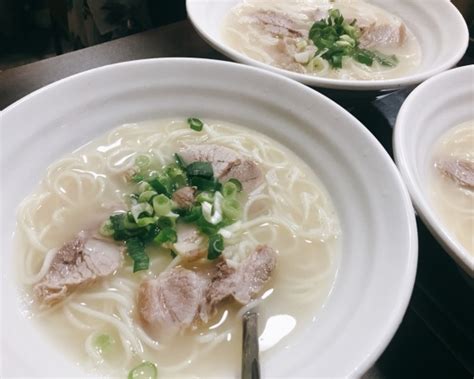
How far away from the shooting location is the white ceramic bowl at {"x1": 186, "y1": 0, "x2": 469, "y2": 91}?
2.26 meters

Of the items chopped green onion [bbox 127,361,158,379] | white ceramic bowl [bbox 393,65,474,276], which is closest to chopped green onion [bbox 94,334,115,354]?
chopped green onion [bbox 127,361,158,379]

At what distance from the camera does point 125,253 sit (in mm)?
1697

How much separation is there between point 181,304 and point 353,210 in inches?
28.0

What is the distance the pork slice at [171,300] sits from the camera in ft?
5.02

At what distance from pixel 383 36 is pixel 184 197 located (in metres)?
2.13

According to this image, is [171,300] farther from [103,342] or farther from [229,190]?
[229,190]

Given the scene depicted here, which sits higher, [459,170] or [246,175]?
[246,175]

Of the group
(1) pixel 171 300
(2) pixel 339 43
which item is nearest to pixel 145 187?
(1) pixel 171 300

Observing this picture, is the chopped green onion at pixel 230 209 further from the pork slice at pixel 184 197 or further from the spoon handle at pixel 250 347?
the spoon handle at pixel 250 347

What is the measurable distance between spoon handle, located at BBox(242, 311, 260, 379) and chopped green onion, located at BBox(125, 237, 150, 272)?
39cm

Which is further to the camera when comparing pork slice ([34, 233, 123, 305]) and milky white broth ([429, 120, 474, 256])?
milky white broth ([429, 120, 474, 256])

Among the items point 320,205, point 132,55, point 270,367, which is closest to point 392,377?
point 270,367

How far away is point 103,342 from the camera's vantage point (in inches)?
58.5

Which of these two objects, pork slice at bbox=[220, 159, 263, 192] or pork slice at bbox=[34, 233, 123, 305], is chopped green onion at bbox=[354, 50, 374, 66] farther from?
pork slice at bbox=[34, 233, 123, 305]
